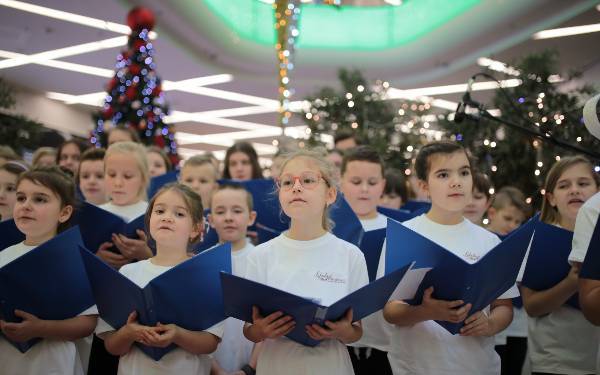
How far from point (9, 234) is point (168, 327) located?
3.46 ft

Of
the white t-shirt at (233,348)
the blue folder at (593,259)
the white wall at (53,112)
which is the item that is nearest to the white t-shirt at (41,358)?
the white t-shirt at (233,348)

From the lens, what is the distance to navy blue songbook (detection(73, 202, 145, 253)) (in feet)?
8.60

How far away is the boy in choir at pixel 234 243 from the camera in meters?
2.58

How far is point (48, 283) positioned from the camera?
2156 millimetres

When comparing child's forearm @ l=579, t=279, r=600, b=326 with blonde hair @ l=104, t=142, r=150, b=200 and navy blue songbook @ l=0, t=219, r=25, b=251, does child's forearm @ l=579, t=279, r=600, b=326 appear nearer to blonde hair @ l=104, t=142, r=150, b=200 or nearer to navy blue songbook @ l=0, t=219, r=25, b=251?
blonde hair @ l=104, t=142, r=150, b=200

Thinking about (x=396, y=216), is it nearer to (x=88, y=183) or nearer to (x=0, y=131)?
(x=88, y=183)

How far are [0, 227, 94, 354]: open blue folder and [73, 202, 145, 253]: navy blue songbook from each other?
1.40ft

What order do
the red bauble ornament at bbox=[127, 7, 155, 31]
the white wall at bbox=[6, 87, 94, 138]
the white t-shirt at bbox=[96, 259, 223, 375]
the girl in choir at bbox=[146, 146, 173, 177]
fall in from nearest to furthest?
the white t-shirt at bbox=[96, 259, 223, 375]
the girl in choir at bbox=[146, 146, 173, 177]
the red bauble ornament at bbox=[127, 7, 155, 31]
the white wall at bbox=[6, 87, 94, 138]

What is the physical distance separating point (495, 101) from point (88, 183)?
3976 mm

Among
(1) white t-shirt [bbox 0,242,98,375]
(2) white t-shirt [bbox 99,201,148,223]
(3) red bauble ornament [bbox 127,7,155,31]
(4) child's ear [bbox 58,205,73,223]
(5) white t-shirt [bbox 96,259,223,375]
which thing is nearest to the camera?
(5) white t-shirt [bbox 96,259,223,375]

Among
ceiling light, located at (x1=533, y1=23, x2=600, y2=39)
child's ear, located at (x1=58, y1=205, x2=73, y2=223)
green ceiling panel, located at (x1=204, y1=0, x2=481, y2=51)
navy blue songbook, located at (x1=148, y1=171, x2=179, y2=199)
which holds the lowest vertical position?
child's ear, located at (x1=58, y1=205, x2=73, y2=223)

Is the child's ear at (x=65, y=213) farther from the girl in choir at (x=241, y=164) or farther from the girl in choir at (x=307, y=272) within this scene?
the girl in choir at (x=241, y=164)

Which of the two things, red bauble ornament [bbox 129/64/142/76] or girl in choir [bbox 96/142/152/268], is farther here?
red bauble ornament [bbox 129/64/142/76]

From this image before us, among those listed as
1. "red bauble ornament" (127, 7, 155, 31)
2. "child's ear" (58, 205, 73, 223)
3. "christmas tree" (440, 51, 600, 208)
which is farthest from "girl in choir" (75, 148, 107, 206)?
"red bauble ornament" (127, 7, 155, 31)
